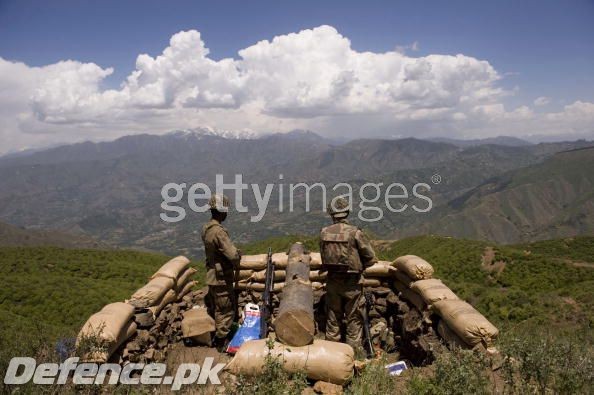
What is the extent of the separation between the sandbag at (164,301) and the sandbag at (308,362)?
3.12 meters

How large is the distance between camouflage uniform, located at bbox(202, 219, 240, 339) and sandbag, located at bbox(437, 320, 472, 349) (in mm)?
4235

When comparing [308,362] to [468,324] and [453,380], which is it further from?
[468,324]

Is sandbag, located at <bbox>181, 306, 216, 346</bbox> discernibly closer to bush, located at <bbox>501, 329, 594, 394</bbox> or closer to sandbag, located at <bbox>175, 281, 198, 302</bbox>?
sandbag, located at <bbox>175, 281, 198, 302</bbox>

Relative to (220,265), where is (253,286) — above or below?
below

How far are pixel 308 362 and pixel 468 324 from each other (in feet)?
9.09

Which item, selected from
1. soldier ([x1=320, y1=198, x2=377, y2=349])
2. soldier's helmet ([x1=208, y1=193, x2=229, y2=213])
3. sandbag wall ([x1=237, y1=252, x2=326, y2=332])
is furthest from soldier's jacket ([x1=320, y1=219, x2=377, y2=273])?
soldier's helmet ([x1=208, y1=193, x2=229, y2=213])

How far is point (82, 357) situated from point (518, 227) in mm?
Answer: 207770

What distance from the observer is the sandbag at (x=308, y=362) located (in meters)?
4.80

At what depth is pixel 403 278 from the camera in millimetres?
8609

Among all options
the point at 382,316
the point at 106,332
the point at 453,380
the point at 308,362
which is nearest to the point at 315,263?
the point at 382,316

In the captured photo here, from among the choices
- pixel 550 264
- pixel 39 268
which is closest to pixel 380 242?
pixel 550 264

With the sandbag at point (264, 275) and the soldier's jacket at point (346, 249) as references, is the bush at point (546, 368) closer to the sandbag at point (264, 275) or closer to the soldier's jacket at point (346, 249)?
the soldier's jacket at point (346, 249)

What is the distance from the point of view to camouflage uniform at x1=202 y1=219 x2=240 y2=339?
7328mm

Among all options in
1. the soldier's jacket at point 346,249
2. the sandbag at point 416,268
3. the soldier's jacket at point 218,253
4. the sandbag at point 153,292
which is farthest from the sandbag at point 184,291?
the sandbag at point 416,268
